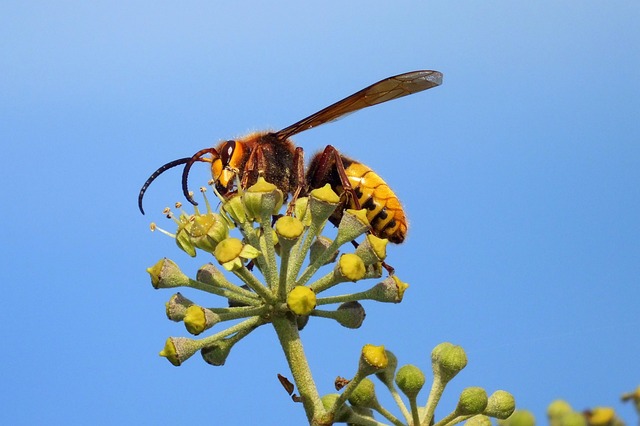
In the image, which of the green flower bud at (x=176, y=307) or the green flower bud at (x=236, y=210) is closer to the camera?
the green flower bud at (x=176, y=307)

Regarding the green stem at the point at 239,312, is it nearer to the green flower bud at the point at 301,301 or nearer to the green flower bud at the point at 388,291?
the green flower bud at the point at 301,301

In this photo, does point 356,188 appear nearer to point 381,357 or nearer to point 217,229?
point 217,229

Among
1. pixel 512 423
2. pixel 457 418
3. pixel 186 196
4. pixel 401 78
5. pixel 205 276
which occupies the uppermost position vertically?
pixel 401 78

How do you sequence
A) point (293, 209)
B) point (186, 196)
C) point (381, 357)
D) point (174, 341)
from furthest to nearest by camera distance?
point (186, 196) < point (293, 209) < point (174, 341) < point (381, 357)

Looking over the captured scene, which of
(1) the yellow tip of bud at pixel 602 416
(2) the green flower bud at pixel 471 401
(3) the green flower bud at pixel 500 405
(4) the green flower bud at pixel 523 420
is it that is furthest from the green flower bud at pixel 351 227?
(1) the yellow tip of bud at pixel 602 416

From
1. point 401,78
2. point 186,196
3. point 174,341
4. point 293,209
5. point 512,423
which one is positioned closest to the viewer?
point 512,423

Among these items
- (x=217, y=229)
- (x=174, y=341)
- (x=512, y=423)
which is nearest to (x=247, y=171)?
(x=217, y=229)
